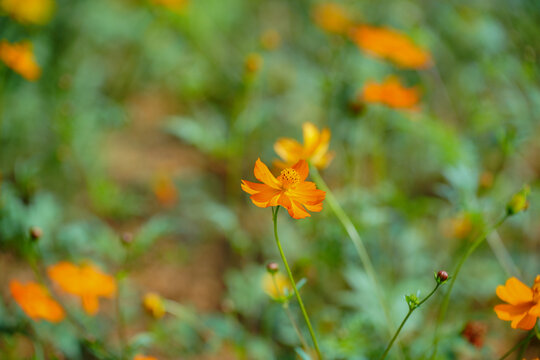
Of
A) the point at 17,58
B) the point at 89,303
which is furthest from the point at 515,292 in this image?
the point at 17,58

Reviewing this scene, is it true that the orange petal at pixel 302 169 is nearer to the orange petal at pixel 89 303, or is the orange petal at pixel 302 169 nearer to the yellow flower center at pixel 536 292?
the yellow flower center at pixel 536 292

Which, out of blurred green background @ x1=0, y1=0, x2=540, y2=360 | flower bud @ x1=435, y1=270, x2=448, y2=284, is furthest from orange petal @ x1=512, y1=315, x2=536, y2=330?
blurred green background @ x1=0, y1=0, x2=540, y2=360

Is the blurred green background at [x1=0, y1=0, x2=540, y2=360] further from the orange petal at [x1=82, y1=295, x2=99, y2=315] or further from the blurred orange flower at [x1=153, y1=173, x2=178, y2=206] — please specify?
the orange petal at [x1=82, y1=295, x2=99, y2=315]

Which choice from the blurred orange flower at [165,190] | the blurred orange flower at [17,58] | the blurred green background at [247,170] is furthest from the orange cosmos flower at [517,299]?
the blurred orange flower at [17,58]

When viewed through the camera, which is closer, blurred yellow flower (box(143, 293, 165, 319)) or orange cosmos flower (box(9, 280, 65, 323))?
orange cosmos flower (box(9, 280, 65, 323))

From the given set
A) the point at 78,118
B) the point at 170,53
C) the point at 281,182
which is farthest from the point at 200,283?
the point at 170,53

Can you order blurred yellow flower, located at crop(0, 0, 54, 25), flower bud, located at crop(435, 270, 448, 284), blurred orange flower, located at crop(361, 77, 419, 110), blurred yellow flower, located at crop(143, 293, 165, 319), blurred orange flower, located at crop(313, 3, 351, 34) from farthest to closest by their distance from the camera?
blurred orange flower, located at crop(313, 3, 351, 34), blurred yellow flower, located at crop(0, 0, 54, 25), blurred orange flower, located at crop(361, 77, 419, 110), blurred yellow flower, located at crop(143, 293, 165, 319), flower bud, located at crop(435, 270, 448, 284)

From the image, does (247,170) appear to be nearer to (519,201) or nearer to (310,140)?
(310,140)
